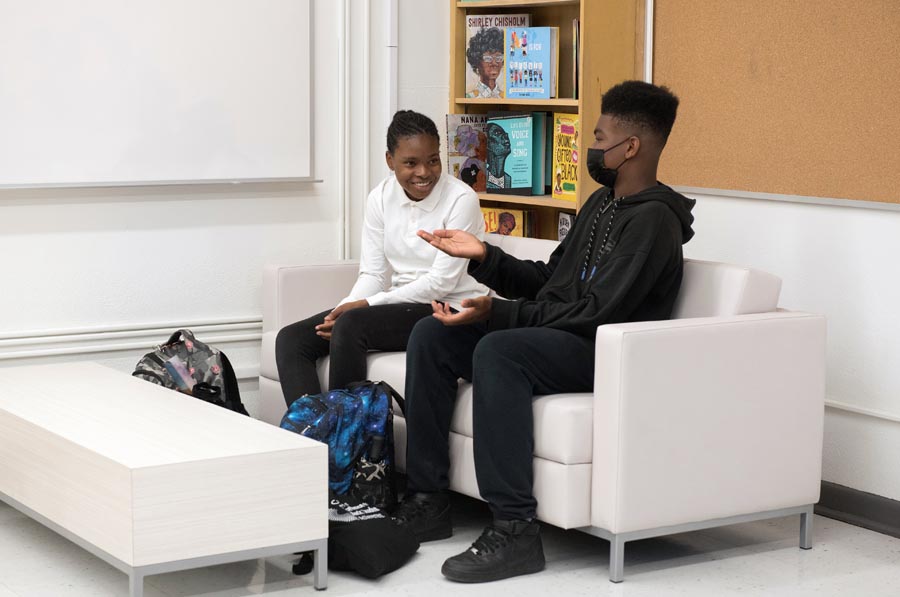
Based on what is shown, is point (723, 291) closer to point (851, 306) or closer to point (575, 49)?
point (851, 306)

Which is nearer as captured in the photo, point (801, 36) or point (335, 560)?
point (335, 560)

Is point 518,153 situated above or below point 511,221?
above

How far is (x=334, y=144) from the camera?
15.5ft

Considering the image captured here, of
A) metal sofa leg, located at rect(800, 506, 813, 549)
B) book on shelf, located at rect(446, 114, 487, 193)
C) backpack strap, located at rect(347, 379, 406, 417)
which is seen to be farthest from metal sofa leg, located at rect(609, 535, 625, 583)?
book on shelf, located at rect(446, 114, 487, 193)

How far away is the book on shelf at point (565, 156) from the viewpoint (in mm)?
4473

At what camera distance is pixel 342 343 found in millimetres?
3668

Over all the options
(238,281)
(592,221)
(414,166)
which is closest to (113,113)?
(238,281)

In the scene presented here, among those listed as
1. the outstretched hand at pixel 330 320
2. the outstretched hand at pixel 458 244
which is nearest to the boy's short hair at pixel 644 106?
the outstretched hand at pixel 458 244

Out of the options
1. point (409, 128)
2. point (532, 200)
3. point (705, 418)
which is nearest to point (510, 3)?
point (532, 200)

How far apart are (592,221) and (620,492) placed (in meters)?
0.79

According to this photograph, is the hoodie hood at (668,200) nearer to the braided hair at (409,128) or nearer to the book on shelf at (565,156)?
the braided hair at (409,128)

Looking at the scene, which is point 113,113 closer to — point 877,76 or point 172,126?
point 172,126

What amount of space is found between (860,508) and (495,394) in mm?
1249

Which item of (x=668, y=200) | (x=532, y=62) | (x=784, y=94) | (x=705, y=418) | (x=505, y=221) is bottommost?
(x=705, y=418)
